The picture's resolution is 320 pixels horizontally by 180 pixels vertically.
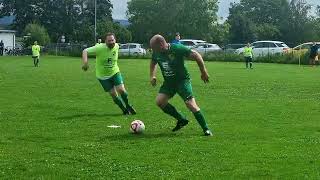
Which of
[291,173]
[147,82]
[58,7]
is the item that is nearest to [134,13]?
[58,7]

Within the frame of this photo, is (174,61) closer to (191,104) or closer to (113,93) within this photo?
(191,104)

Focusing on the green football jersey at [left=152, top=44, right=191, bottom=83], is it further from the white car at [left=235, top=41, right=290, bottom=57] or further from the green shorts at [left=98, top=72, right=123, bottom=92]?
the white car at [left=235, top=41, right=290, bottom=57]

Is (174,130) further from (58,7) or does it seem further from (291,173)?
(58,7)

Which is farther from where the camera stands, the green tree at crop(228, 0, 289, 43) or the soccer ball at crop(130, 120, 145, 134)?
the green tree at crop(228, 0, 289, 43)

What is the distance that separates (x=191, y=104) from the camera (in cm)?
1216

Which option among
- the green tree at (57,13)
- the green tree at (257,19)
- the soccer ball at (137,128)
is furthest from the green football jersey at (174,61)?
the green tree at (57,13)

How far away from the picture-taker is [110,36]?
15.9 meters

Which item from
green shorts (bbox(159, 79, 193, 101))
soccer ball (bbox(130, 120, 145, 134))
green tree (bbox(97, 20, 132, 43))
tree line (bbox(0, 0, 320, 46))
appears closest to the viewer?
green shorts (bbox(159, 79, 193, 101))

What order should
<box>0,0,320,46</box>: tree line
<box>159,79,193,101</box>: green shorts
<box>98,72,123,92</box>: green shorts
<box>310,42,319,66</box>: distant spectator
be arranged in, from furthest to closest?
<box>0,0,320,46</box>: tree line < <box>310,42,319,66</box>: distant spectator < <box>98,72,123,92</box>: green shorts < <box>159,79,193,101</box>: green shorts

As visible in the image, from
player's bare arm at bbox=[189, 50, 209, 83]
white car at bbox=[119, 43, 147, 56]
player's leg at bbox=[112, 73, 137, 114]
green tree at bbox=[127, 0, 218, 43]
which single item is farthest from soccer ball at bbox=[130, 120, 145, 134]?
green tree at bbox=[127, 0, 218, 43]

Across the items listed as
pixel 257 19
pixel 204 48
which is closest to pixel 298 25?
pixel 257 19

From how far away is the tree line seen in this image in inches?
3757

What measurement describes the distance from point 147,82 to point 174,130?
601 inches

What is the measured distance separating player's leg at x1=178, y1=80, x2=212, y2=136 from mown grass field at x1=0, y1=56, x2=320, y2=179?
27 cm
